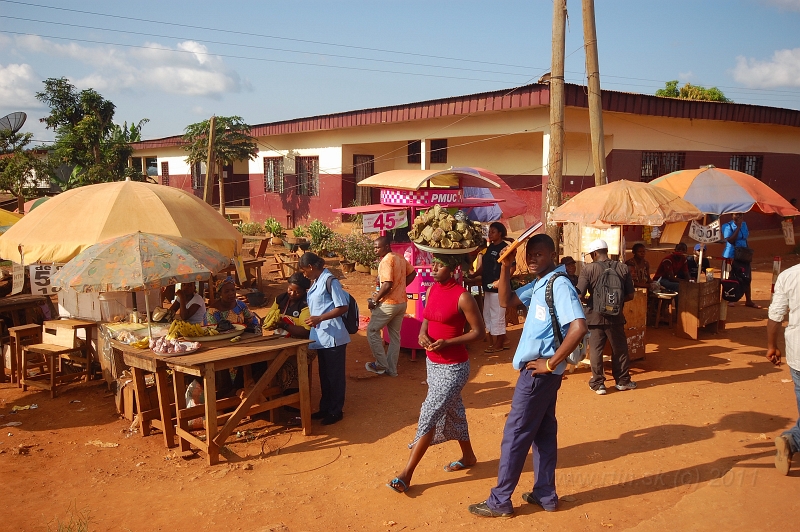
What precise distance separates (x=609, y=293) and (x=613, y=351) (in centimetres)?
71

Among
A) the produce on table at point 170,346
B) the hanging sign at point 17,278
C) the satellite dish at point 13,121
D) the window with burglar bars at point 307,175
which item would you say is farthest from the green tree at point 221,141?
the produce on table at point 170,346

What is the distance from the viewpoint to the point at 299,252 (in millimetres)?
15758

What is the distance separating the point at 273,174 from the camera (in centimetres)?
2466

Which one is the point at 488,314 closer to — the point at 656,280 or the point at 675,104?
the point at 656,280

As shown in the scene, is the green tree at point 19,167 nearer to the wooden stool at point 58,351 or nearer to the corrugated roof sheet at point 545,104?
the corrugated roof sheet at point 545,104

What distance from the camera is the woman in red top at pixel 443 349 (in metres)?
4.32

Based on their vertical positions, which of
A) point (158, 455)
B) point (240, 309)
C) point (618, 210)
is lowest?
point (158, 455)

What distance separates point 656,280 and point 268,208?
58.5 ft

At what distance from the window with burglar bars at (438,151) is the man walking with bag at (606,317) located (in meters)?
12.6

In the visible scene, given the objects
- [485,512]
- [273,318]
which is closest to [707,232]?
[273,318]

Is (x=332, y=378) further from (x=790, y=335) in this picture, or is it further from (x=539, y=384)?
(x=790, y=335)

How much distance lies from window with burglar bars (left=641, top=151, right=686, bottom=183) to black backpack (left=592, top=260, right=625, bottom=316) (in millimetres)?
10479

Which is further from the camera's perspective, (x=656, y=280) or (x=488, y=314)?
(x=656, y=280)

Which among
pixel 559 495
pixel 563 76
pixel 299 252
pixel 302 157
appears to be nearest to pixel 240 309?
pixel 559 495
